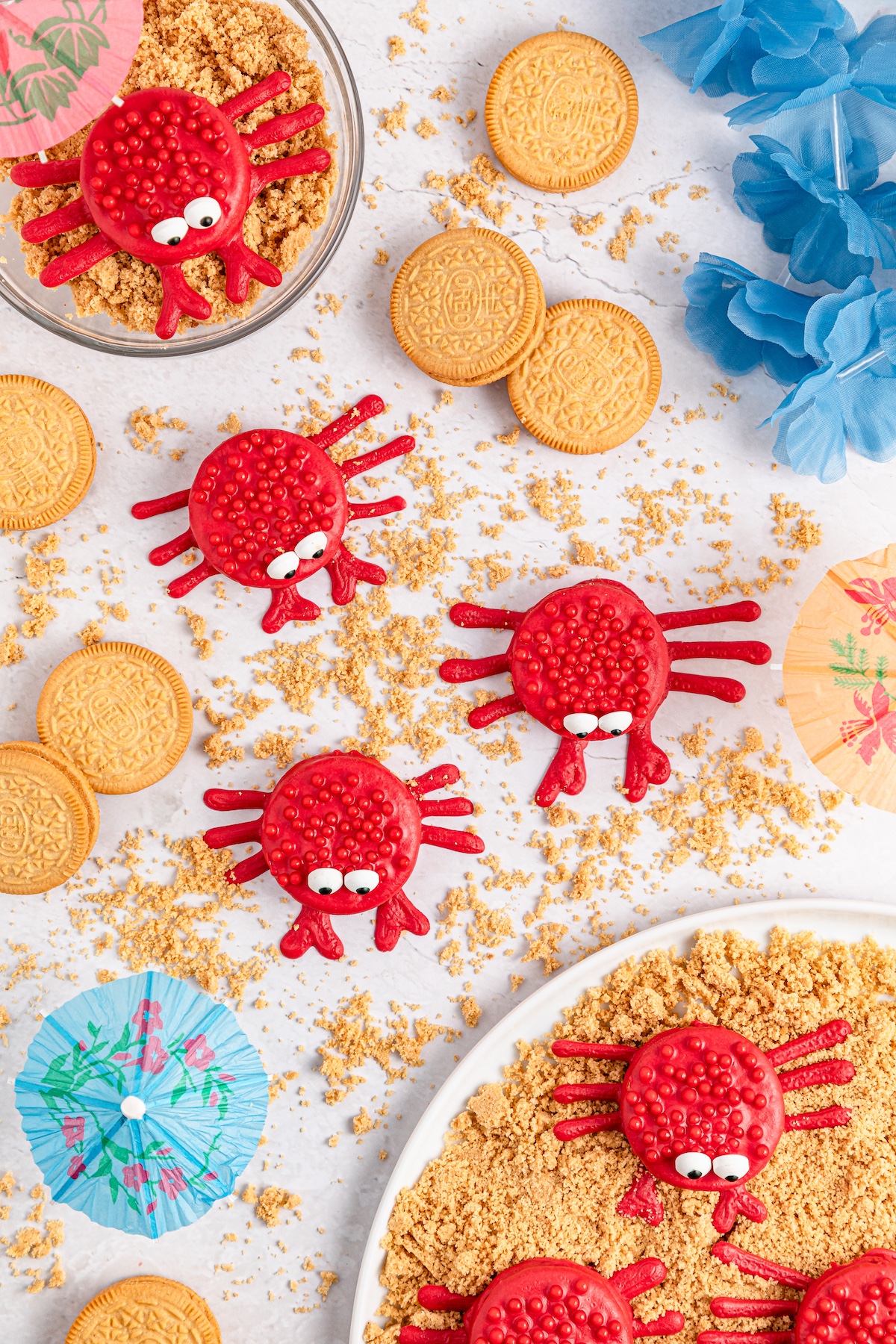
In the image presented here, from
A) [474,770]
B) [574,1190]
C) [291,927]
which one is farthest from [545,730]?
[574,1190]

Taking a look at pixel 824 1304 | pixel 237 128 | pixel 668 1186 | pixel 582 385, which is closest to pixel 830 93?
pixel 582 385

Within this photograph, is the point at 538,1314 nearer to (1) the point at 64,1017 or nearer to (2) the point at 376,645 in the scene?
(1) the point at 64,1017

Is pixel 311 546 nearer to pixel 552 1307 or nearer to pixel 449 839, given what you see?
pixel 449 839

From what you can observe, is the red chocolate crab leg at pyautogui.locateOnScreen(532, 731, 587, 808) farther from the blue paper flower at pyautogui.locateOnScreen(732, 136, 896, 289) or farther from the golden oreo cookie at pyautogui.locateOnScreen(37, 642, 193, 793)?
the blue paper flower at pyautogui.locateOnScreen(732, 136, 896, 289)

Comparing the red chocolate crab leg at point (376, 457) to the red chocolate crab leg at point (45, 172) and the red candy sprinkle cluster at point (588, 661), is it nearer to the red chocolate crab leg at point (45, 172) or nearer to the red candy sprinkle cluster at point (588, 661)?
the red candy sprinkle cluster at point (588, 661)

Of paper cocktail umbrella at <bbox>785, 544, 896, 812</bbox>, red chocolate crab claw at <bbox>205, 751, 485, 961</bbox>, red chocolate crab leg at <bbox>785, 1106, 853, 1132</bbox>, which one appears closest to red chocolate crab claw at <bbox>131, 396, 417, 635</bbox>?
red chocolate crab claw at <bbox>205, 751, 485, 961</bbox>

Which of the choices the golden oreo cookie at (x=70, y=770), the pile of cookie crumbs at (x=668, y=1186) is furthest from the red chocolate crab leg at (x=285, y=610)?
the pile of cookie crumbs at (x=668, y=1186)
